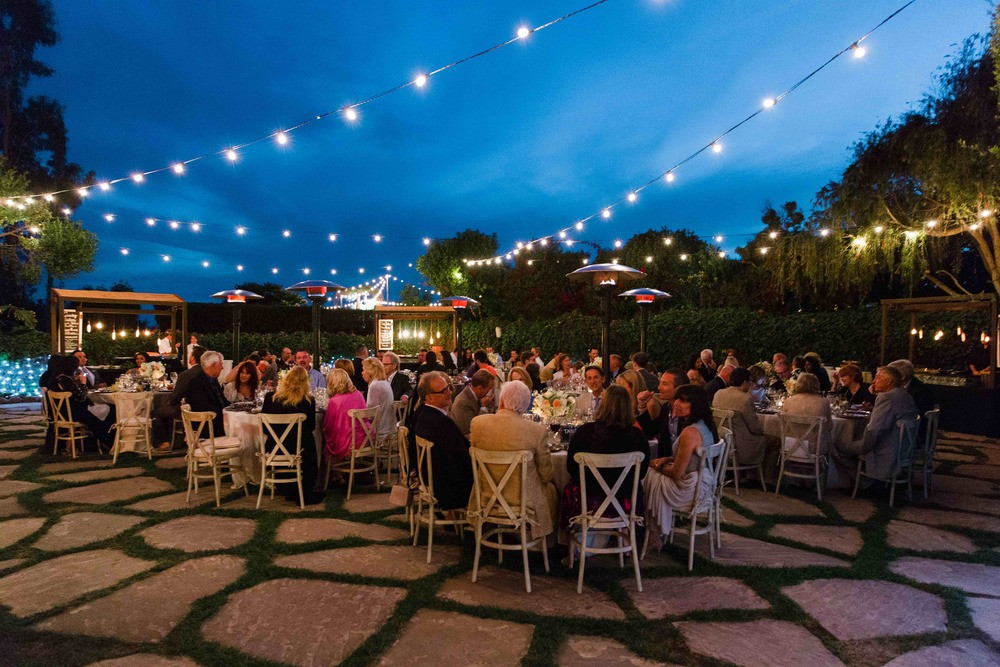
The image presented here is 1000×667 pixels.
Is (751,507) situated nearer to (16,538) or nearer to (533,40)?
(533,40)

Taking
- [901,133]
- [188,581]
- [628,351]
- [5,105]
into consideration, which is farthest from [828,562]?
[5,105]

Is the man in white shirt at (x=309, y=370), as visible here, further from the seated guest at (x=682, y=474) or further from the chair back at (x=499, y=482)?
the seated guest at (x=682, y=474)

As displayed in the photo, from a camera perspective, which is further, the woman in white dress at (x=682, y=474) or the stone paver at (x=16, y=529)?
the stone paver at (x=16, y=529)

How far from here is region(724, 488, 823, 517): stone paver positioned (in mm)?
5230

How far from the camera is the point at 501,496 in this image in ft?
11.6

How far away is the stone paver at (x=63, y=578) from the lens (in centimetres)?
334

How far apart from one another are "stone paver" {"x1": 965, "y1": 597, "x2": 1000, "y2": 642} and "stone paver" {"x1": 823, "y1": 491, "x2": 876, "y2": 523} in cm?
158

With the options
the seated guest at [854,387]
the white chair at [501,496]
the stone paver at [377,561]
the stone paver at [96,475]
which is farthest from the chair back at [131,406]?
the seated guest at [854,387]

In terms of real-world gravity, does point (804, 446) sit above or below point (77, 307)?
below

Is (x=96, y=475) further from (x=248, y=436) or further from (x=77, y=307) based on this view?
(x=77, y=307)

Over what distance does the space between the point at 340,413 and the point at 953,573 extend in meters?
5.12

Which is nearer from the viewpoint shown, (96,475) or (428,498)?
(428,498)

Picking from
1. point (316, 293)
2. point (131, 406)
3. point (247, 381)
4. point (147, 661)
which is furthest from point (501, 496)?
point (316, 293)

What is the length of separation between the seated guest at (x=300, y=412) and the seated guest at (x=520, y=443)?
2290mm
